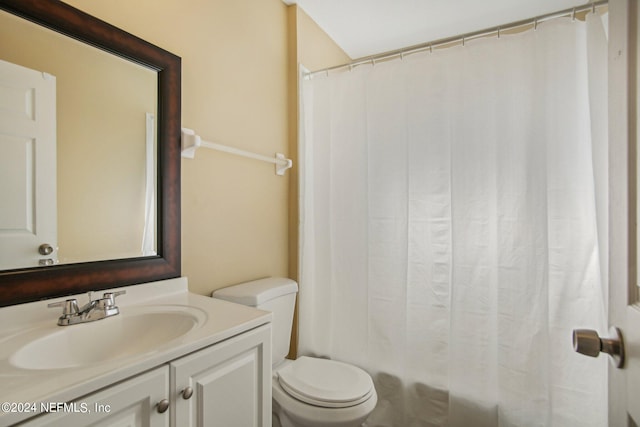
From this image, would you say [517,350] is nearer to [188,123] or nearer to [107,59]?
[188,123]

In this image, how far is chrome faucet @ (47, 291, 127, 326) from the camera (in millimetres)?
920

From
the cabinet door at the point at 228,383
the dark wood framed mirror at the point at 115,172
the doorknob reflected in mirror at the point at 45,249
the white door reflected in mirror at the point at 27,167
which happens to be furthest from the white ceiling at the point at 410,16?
the cabinet door at the point at 228,383

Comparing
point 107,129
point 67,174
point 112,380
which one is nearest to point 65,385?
point 112,380

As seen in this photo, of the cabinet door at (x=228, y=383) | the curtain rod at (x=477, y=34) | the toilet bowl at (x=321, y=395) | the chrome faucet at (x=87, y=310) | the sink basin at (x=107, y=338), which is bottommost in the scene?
the toilet bowl at (x=321, y=395)

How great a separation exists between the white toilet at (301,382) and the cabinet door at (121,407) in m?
0.68

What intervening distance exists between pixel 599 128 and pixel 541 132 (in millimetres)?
199

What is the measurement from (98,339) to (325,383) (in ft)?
3.01

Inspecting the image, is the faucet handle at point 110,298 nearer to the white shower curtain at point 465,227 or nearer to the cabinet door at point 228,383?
the cabinet door at point 228,383

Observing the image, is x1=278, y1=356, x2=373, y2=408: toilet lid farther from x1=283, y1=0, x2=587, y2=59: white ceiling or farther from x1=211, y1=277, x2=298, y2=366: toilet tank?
x1=283, y1=0, x2=587, y2=59: white ceiling

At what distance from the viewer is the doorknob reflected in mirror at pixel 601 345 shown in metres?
0.53

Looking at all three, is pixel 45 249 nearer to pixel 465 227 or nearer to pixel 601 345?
pixel 601 345

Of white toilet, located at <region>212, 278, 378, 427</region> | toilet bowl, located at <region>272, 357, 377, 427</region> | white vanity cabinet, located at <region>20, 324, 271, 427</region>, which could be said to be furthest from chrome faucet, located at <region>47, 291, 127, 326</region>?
toilet bowl, located at <region>272, 357, 377, 427</region>

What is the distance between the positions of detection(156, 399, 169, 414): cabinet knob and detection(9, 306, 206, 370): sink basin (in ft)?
0.40

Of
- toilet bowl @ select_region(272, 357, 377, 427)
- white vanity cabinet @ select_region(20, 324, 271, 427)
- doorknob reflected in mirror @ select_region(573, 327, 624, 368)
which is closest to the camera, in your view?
doorknob reflected in mirror @ select_region(573, 327, 624, 368)
